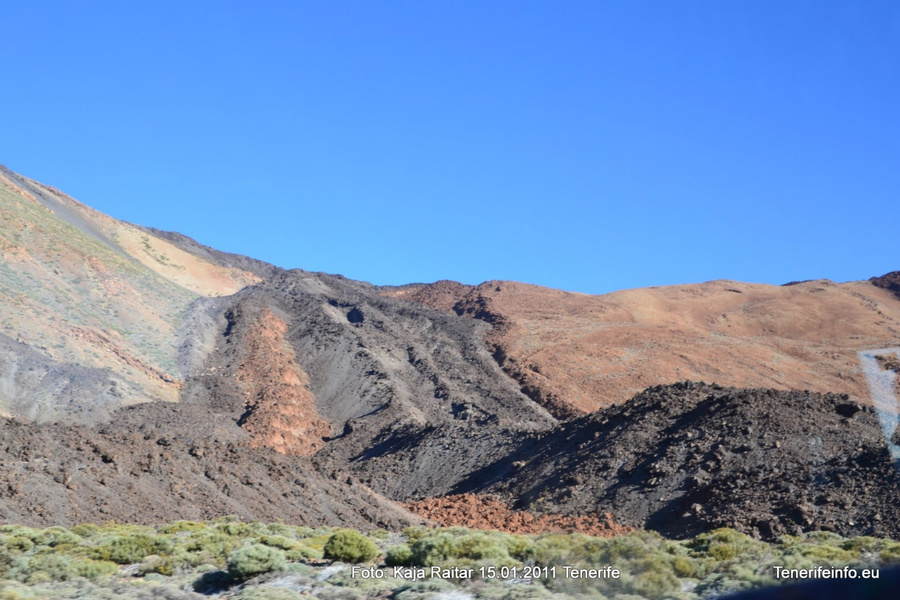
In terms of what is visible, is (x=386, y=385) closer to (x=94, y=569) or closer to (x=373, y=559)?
(x=373, y=559)

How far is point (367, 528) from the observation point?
925 inches

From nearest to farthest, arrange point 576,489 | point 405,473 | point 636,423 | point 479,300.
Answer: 1. point 576,489
2. point 636,423
3. point 405,473
4. point 479,300

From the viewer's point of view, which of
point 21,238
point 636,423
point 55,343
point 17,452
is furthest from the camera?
point 21,238

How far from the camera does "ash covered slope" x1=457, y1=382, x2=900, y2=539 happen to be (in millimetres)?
20891

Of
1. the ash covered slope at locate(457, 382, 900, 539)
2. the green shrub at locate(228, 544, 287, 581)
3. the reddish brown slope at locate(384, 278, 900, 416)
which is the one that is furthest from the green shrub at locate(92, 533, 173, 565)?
the reddish brown slope at locate(384, 278, 900, 416)

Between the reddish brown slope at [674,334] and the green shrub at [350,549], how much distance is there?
30.7 meters

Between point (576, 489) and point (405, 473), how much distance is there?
8974 millimetres

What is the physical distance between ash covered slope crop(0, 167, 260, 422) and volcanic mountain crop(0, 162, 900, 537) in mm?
148

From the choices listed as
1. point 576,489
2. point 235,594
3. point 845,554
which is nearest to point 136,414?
point 576,489

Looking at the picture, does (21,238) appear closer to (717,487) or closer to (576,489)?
(576,489)

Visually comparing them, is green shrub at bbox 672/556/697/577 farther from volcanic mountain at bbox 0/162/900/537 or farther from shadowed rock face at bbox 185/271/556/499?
shadowed rock face at bbox 185/271/556/499

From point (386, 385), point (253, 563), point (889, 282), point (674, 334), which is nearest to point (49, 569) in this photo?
point (253, 563)

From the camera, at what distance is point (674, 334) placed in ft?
205

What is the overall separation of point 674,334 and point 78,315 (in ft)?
128
